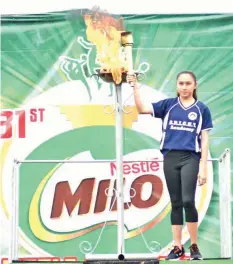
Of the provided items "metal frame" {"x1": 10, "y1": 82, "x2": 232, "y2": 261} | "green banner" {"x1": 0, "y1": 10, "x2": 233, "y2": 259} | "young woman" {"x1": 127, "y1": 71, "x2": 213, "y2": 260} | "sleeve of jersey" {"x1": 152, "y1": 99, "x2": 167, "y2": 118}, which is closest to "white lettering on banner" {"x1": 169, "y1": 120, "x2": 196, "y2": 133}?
"young woman" {"x1": 127, "y1": 71, "x2": 213, "y2": 260}

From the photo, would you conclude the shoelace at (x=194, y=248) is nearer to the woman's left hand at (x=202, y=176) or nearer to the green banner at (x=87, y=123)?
the woman's left hand at (x=202, y=176)

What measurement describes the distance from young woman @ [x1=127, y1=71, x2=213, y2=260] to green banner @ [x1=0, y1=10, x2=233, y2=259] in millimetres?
1793

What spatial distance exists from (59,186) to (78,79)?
0.78 meters

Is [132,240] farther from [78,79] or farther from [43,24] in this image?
[43,24]

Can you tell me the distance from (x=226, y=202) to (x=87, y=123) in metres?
1.82

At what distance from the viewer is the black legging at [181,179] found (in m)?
4.88

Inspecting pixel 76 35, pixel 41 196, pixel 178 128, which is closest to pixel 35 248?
pixel 41 196

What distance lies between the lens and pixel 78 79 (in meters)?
6.89

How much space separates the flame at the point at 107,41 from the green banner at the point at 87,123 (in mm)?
1679

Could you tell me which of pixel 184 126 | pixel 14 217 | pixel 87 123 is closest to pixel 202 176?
pixel 184 126

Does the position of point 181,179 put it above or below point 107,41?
below

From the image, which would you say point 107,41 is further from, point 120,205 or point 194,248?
point 194,248

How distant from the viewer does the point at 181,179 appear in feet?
16.1

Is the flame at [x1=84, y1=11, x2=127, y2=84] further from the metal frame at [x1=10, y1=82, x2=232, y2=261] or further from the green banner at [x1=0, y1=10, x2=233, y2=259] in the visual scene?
the green banner at [x1=0, y1=10, x2=233, y2=259]
